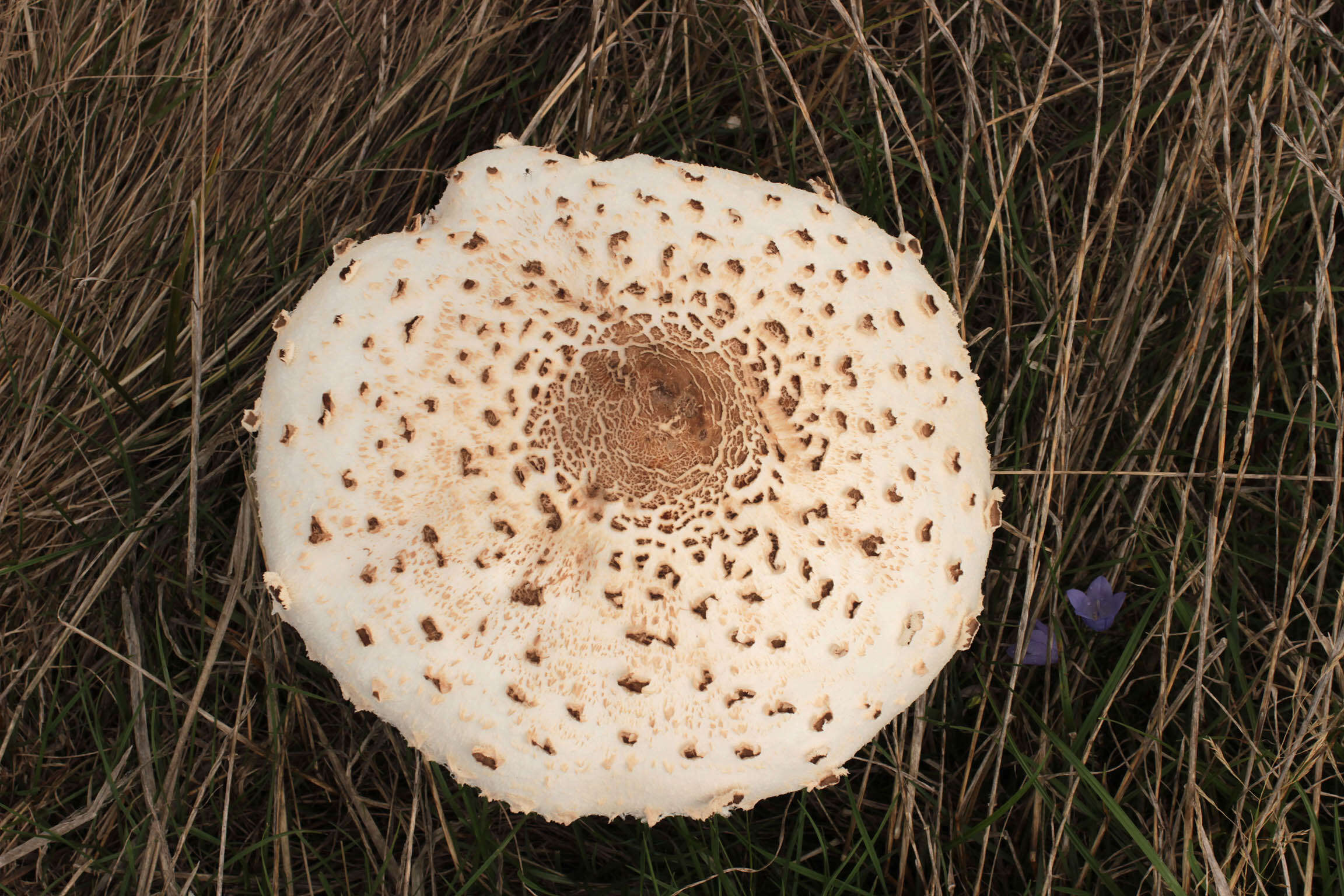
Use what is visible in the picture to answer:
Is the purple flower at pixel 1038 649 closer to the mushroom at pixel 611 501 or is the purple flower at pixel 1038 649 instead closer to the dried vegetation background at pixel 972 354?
the dried vegetation background at pixel 972 354

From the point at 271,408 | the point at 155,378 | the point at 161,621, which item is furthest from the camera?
the point at 155,378

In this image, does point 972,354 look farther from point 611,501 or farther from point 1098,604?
point 611,501

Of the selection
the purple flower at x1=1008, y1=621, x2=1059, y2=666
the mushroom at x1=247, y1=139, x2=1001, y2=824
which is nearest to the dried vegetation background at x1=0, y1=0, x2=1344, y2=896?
the purple flower at x1=1008, y1=621, x2=1059, y2=666

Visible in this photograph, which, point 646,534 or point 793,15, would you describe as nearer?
point 646,534

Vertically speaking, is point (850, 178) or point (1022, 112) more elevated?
point (1022, 112)

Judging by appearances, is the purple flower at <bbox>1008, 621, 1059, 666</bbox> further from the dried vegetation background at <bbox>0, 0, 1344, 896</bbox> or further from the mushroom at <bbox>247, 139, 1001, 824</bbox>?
the mushroom at <bbox>247, 139, 1001, 824</bbox>

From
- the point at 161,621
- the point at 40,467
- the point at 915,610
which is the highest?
the point at 915,610

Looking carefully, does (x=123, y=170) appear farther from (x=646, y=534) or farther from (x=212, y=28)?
(x=646, y=534)

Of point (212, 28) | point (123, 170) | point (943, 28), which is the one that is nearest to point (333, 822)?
point (123, 170)
